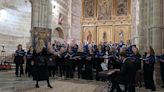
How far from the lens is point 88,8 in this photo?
28594 mm

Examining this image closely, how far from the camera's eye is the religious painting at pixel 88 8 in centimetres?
2831

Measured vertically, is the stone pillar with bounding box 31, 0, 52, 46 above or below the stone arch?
above

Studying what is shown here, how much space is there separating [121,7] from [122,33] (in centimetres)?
286

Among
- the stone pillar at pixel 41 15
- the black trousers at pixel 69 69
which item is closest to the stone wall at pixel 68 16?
the stone pillar at pixel 41 15

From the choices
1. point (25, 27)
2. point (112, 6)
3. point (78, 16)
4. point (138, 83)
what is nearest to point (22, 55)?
point (138, 83)

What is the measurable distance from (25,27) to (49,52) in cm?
1003

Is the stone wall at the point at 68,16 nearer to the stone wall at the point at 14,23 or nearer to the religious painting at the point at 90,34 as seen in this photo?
the religious painting at the point at 90,34

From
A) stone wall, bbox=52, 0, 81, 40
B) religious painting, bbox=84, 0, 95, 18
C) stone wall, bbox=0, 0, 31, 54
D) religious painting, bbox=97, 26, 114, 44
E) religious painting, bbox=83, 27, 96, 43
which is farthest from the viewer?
religious painting, bbox=84, 0, 95, 18

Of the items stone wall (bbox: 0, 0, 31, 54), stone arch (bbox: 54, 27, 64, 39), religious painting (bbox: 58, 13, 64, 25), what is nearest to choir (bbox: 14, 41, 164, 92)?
stone wall (bbox: 0, 0, 31, 54)

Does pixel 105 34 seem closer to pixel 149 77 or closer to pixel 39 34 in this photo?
pixel 39 34

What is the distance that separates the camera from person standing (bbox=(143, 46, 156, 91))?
28.2 feet

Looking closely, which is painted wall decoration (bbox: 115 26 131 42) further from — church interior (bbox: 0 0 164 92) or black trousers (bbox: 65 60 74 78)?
black trousers (bbox: 65 60 74 78)

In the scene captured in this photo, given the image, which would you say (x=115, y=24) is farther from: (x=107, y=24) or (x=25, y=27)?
(x=25, y=27)

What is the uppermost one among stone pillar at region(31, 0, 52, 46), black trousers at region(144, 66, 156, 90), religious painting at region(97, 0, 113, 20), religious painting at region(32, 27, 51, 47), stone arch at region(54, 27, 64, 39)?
religious painting at region(97, 0, 113, 20)
